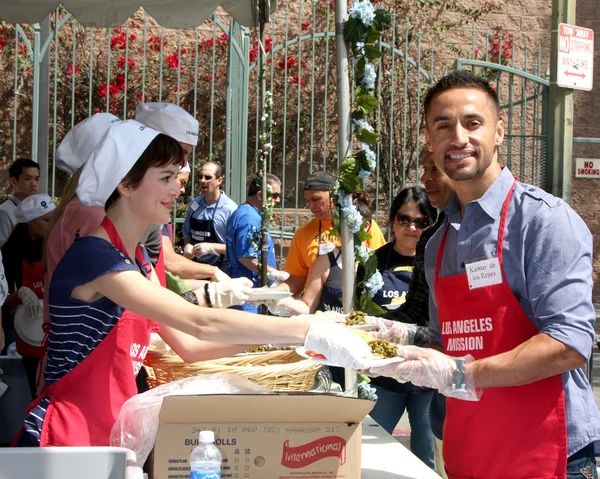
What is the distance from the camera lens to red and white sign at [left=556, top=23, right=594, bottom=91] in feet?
19.2

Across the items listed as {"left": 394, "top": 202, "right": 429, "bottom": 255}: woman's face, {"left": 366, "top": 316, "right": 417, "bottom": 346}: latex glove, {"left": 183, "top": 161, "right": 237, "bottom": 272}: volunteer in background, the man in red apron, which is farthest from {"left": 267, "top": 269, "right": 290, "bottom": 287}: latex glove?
the man in red apron

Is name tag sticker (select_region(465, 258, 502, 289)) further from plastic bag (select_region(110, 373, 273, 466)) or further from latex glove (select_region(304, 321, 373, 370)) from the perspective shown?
plastic bag (select_region(110, 373, 273, 466))

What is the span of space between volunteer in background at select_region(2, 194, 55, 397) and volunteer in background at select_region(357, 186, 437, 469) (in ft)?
5.98

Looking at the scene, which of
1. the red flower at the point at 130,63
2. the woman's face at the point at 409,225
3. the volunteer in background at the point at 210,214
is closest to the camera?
the woman's face at the point at 409,225

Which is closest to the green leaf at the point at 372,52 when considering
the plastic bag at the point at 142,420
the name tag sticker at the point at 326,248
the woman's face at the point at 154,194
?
the woman's face at the point at 154,194

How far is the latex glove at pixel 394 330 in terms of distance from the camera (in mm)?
2504

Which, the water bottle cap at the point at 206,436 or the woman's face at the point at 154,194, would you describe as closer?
the water bottle cap at the point at 206,436

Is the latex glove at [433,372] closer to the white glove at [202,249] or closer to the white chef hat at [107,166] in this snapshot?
the white chef hat at [107,166]

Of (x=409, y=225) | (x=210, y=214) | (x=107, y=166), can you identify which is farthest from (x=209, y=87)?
(x=107, y=166)

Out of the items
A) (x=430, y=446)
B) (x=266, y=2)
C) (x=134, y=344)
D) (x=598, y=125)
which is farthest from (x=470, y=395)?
(x=598, y=125)

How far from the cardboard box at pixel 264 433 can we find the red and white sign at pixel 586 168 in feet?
26.3

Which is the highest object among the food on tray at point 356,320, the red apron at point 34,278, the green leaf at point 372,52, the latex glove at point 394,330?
the green leaf at point 372,52

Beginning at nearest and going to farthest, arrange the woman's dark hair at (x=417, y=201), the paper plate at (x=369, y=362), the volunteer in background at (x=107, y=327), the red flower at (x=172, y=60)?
1. the paper plate at (x=369, y=362)
2. the volunteer in background at (x=107, y=327)
3. the woman's dark hair at (x=417, y=201)
4. the red flower at (x=172, y=60)

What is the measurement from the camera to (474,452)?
6.76ft
